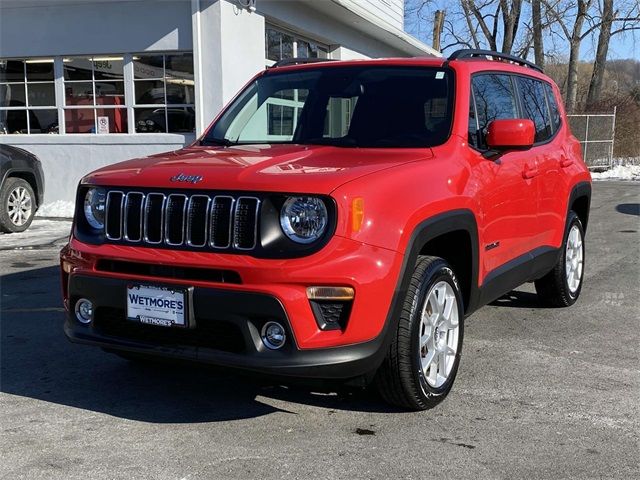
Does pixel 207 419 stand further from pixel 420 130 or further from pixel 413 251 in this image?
pixel 420 130

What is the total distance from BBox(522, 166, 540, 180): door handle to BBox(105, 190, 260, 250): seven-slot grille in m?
2.35

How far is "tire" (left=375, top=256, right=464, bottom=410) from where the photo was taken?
3.60 meters

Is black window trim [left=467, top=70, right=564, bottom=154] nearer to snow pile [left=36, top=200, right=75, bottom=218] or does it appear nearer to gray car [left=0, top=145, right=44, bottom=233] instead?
gray car [left=0, top=145, right=44, bottom=233]

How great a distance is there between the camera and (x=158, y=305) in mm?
3465

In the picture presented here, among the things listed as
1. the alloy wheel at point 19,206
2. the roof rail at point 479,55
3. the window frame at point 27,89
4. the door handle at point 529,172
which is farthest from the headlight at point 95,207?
the window frame at point 27,89

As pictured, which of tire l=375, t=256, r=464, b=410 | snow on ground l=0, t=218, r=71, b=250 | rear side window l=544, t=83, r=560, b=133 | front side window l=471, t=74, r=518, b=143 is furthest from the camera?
snow on ground l=0, t=218, r=71, b=250

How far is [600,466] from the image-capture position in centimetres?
329

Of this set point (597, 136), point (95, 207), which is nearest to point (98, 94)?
point (95, 207)

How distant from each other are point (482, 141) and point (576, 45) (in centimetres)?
3287

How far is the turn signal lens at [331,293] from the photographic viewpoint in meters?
3.24

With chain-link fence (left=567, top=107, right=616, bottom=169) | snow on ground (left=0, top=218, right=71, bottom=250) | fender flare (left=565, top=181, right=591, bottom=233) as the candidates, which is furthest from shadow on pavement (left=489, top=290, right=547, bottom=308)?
chain-link fence (left=567, top=107, right=616, bottom=169)

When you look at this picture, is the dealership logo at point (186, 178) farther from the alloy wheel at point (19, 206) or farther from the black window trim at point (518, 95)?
the alloy wheel at point (19, 206)

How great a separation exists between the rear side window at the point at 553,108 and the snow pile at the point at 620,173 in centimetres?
1670

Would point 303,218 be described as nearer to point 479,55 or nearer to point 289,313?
point 289,313
